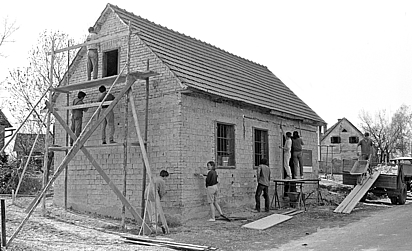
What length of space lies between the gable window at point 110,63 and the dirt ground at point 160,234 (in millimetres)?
4875

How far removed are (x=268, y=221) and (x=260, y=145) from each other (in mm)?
4143

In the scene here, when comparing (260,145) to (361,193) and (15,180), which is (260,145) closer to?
(361,193)

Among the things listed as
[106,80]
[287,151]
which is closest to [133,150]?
[106,80]

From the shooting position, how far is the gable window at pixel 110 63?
15791mm

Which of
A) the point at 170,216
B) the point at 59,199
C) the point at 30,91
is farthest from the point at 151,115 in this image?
the point at 30,91

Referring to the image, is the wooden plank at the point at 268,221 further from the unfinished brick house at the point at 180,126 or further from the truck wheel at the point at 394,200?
the truck wheel at the point at 394,200

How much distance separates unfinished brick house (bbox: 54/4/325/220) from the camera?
13648 millimetres

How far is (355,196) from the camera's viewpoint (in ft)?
57.7

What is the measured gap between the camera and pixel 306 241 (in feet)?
36.7

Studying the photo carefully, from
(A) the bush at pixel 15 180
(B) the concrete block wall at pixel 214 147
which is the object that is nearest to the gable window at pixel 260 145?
(B) the concrete block wall at pixel 214 147

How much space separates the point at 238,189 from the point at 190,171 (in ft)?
9.08

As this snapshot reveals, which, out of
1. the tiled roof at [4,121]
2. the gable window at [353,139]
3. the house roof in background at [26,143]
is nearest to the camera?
the house roof in background at [26,143]

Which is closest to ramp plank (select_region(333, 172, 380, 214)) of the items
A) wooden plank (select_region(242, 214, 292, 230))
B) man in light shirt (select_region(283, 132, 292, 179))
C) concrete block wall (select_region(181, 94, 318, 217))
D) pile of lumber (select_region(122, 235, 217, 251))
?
man in light shirt (select_region(283, 132, 292, 179))

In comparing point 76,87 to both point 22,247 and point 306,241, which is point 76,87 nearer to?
point 22,247
